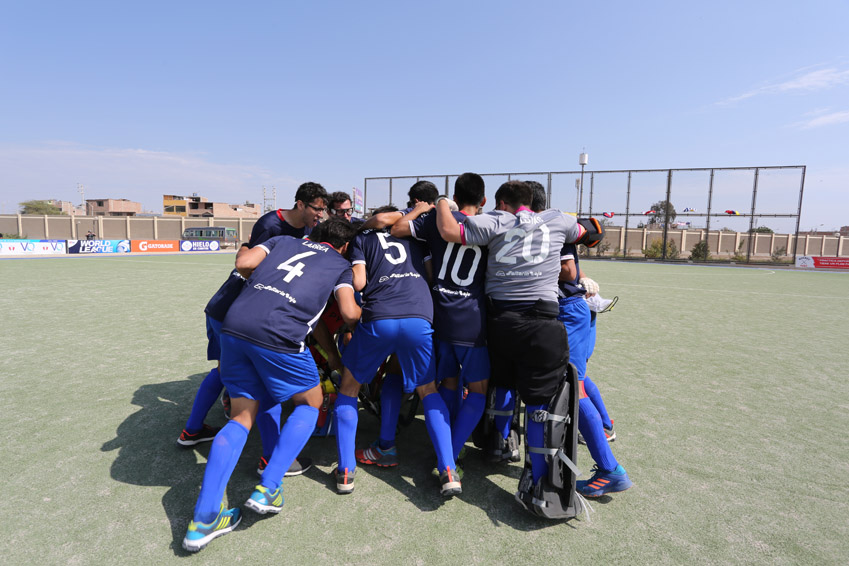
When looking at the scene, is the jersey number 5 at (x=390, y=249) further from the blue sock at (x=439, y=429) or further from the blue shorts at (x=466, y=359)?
the blue sock at (x=439, y=429)

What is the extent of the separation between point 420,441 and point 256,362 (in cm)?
175

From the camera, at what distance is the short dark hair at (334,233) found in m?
3.16

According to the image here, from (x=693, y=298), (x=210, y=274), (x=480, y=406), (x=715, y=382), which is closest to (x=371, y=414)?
Result: (x=480, y=406)

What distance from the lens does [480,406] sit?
10.1ft

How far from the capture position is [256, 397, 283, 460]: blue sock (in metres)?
2.94

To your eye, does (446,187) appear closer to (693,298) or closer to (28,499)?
(693,298)

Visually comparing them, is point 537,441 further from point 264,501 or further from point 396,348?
point 264,501

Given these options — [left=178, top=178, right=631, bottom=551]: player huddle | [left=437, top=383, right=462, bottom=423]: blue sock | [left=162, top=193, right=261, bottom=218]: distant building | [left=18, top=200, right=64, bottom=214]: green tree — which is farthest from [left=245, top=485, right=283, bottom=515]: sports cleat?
[left=18, top=200, right=64, bottom=214]: green tree

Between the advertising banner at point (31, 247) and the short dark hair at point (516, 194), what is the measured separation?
33.0 metres

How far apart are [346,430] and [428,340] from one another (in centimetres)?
83

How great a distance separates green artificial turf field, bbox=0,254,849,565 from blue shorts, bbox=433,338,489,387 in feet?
2.49

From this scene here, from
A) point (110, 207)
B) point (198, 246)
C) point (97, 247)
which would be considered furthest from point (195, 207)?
point (97, 247)

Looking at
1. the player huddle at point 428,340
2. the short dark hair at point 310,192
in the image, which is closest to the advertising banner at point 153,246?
the short dark hair at point 310,192

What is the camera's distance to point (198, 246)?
35562 millimetres
